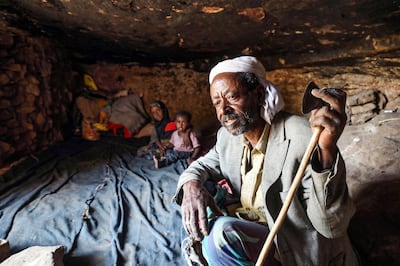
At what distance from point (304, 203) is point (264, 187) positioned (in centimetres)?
15

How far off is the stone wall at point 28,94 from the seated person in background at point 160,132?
133 cm

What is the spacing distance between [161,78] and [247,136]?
331 centimetres

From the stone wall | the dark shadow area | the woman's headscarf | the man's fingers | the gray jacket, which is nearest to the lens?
the man's fingers

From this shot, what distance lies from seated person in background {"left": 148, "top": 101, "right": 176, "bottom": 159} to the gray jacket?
2.32 meters

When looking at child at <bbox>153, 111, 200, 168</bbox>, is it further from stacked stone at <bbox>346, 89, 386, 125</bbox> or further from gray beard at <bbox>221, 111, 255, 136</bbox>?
gray beard at <bbox>221, 111, 255, 136</bbox>

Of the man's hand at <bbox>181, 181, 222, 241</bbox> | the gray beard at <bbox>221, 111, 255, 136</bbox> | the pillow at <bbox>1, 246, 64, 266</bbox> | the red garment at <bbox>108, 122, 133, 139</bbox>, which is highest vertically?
the gray beard at <bbox>221, 111, 255, 136</bbox>

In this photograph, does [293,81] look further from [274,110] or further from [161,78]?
[274,110]

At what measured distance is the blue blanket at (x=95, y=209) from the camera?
5.42ft

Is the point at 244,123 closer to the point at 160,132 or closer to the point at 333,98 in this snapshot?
the point at 333,98

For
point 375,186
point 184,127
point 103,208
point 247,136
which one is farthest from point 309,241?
point 184,127

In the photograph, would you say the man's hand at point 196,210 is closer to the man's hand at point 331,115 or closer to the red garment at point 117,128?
the man's hand at point 331,115

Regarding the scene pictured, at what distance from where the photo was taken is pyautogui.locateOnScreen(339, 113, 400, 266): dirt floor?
1324 millimetres

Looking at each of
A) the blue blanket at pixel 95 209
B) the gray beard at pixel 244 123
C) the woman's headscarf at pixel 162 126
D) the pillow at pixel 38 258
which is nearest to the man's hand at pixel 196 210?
the gray beard at pixel 244 123

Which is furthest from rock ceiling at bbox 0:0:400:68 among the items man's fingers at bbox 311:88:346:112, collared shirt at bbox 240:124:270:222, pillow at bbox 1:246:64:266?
pillow at bbox 1:246:64:266
